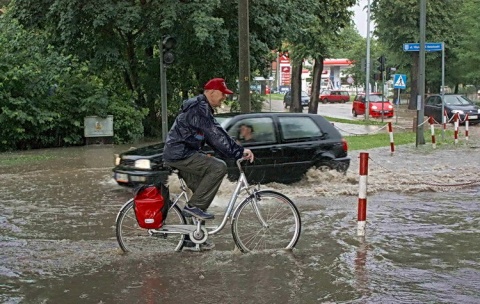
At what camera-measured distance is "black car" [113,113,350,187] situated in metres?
10.3

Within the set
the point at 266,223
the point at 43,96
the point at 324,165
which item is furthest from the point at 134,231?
the point at 43,96

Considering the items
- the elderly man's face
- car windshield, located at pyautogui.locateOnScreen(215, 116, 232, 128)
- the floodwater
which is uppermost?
the elderly man's face

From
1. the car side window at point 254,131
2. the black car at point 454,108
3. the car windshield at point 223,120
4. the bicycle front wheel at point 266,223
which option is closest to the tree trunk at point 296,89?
the black car at point 454,108

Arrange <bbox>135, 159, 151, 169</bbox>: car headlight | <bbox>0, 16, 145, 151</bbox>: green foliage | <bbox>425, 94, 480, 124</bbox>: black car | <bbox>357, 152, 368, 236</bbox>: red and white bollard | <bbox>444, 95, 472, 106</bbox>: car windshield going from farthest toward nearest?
<bbox>444, 95, 472, 106</bbox>: car windshield
<bbox>425, 94, 480, 124</bbox>: black car
<bbox>0, 16, 145, 151</bbox>: green foliage
<bbox>135, 159, 151, 169</bbox>: car headlight
<bbox>357, 152, 368, 236</bbox>: red and white bollard

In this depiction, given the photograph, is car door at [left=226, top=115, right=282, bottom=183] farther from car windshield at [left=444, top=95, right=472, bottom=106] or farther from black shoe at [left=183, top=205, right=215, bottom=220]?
car windshield at [left=444, top=95, right=472, bottom=106]

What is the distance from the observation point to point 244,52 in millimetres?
14062

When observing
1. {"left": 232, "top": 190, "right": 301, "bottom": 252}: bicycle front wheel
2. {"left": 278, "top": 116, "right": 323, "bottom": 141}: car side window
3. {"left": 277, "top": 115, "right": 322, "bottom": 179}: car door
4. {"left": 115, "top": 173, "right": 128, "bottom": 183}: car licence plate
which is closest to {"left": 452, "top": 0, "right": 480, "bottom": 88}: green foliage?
{"left": 278, "top": 116, "right": 323, "bottom": 141}: car side window

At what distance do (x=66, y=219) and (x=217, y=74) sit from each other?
47.9 ft

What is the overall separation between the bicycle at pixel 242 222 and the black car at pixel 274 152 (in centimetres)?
339

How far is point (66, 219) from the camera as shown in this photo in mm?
9078

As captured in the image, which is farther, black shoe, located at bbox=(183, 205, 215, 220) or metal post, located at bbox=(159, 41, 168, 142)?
metal post, located at bbox=(159, 41, 168, 142)

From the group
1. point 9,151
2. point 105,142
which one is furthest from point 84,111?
→ point 9,151

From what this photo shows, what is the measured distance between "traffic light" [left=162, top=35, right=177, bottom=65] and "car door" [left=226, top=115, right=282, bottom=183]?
5221 mm

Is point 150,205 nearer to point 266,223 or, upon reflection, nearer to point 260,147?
point 266,223
